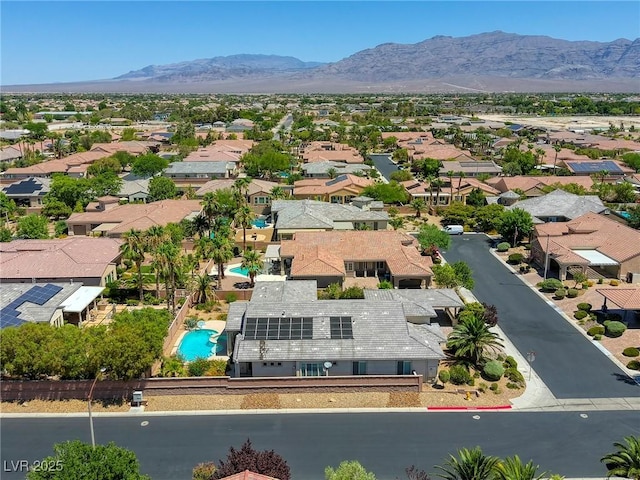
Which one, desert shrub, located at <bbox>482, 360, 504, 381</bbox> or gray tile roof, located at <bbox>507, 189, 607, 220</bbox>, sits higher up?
gray tile roof, located at <bbox>507, 189, 607, 220</bbox>

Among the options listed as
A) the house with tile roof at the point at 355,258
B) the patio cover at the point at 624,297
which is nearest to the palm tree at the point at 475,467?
the patio cover at the point at 624,297

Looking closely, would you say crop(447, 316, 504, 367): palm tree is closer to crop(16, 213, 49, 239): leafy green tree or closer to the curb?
the curb

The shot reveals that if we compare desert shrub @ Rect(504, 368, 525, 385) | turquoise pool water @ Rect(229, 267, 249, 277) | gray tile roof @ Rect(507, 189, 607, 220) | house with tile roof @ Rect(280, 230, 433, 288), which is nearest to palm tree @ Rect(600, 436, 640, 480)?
desert shrub @ Rect(504, 368, 525, 385)

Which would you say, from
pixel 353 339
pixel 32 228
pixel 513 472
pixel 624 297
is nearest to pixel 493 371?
pixel 353 339

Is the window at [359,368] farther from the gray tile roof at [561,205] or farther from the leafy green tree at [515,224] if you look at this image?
the gray tile roof at [561,205]

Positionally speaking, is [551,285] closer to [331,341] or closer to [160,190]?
[331,341]
